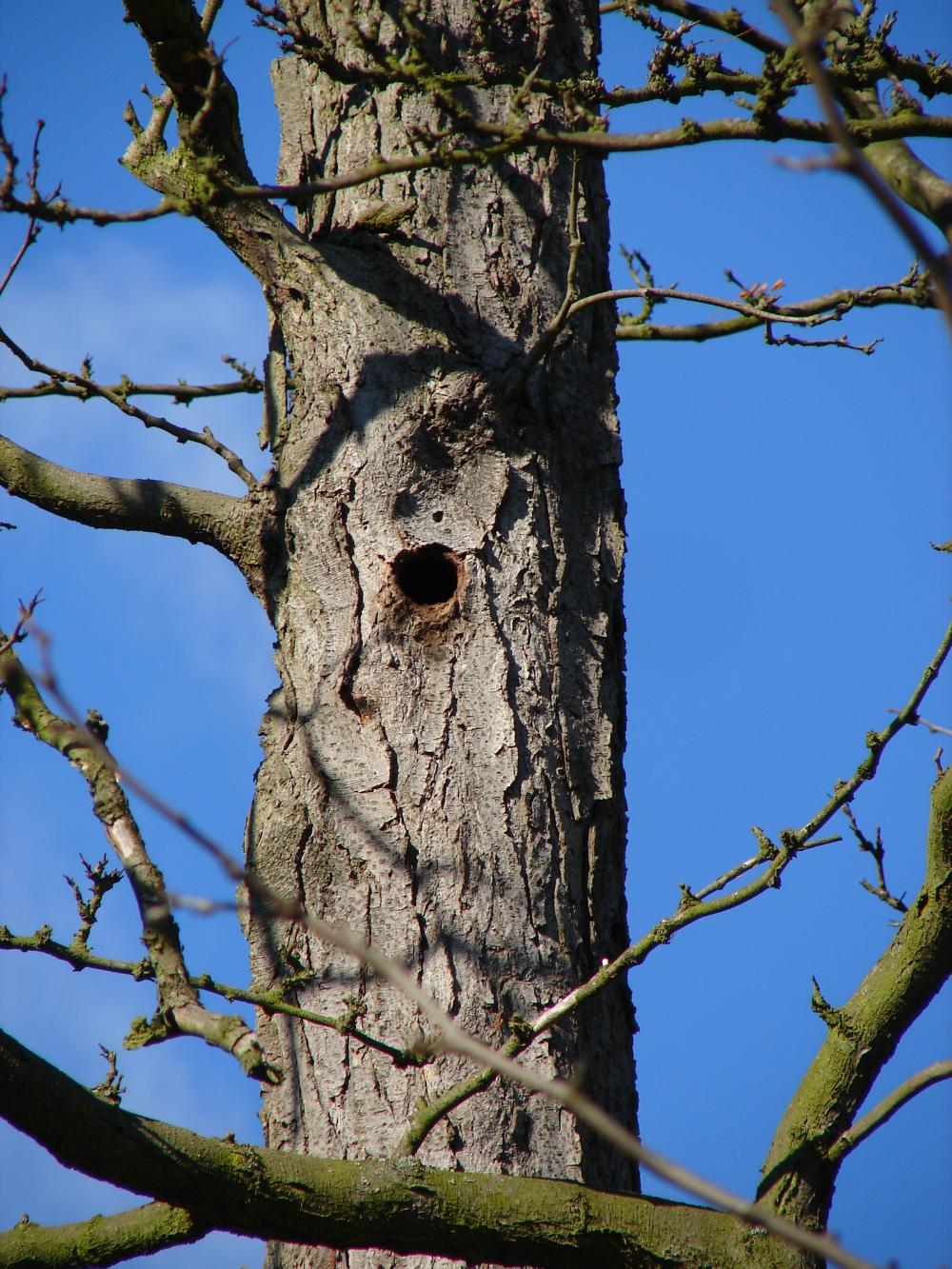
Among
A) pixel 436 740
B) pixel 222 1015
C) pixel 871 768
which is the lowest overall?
pixel 222 1015

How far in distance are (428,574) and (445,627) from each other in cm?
19

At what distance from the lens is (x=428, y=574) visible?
2.47 metres

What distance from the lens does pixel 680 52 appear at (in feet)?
6.25

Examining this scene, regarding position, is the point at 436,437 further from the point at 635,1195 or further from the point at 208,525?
the point at 635,1195

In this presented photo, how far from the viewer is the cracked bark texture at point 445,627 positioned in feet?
6.82

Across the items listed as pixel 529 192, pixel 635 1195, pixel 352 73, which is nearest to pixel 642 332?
pixel 529 192

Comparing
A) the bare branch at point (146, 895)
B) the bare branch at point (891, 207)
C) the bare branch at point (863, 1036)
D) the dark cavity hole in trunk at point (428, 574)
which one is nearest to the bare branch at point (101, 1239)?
the bare branch at point (146, 895)

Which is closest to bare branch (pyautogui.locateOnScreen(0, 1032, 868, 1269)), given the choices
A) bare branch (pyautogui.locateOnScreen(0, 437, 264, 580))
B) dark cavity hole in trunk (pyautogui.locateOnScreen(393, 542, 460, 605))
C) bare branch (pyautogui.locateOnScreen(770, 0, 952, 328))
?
dark cavity hole in trunk (pyautogui.locateOnScreen(393, 542, 460, 605))

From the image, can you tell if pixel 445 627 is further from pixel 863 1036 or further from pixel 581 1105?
pixel 581 1105

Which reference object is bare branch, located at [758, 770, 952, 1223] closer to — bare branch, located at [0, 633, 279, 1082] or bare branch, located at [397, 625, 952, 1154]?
bare branch, located at [397, 625, 952, 1154]

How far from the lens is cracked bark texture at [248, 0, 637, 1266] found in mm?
2080

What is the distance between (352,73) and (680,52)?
649 mm

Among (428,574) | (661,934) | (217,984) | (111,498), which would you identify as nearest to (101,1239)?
(217,984)

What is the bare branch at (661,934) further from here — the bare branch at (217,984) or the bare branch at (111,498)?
the bare branch at (111,498)
